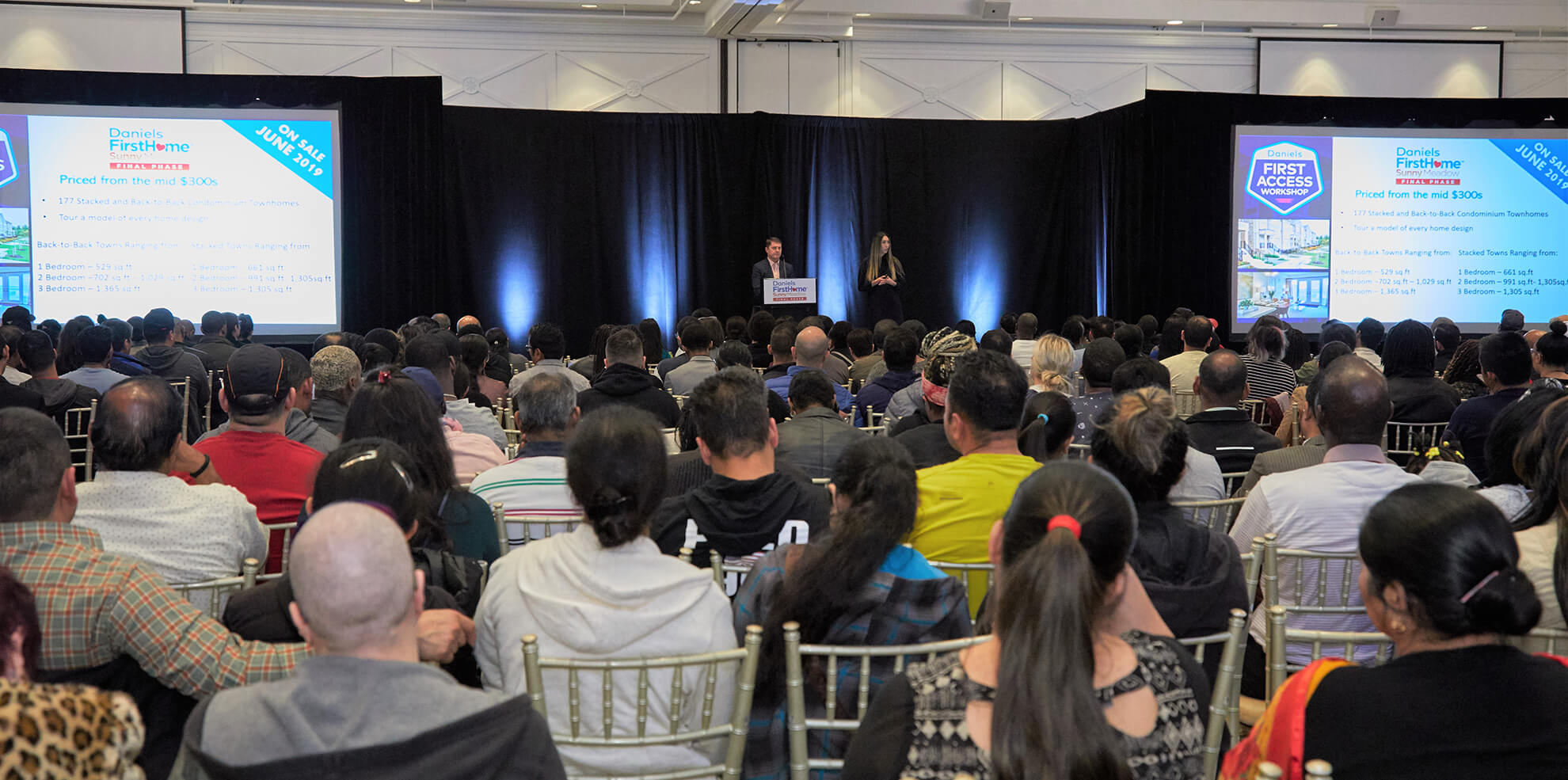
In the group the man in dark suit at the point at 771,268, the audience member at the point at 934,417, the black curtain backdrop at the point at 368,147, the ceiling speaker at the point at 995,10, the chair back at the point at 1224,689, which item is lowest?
the chair back at the point at 1224,689

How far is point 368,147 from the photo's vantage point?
1035 cm

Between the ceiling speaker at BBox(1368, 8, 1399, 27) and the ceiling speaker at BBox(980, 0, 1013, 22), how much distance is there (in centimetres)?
359

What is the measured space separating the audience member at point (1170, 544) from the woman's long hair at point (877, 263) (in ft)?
29.4

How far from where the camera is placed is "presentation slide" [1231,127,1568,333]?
1100 centimetres

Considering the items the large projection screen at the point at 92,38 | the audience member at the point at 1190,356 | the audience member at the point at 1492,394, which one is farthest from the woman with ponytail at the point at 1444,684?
the large projection screen at the point at 92,38

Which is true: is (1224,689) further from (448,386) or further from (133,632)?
(448,386)

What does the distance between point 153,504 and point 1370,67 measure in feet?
42.1

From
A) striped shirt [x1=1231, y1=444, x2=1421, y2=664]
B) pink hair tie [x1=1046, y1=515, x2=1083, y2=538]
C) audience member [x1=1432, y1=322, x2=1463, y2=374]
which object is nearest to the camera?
pink hair tie [x1=1046, y1=515, x2=1083, y2=538]

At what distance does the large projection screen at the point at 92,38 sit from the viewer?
34.6ft

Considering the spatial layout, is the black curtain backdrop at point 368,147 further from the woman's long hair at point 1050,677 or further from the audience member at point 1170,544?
the woman's long hair at point 1050,677

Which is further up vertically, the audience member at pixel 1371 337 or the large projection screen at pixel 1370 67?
the large projection screen at pixel 1370 67

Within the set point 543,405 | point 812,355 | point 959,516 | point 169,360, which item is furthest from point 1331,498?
point 169,360

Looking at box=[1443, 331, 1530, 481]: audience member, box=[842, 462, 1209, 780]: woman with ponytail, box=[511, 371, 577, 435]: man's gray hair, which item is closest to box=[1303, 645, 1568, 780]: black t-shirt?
box=[842, 462, 1209, 780]: woman with ponytail

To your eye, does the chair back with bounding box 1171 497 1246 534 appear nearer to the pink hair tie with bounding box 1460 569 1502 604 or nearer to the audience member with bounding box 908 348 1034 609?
the audience member with bounding box 908 348 1034 609
